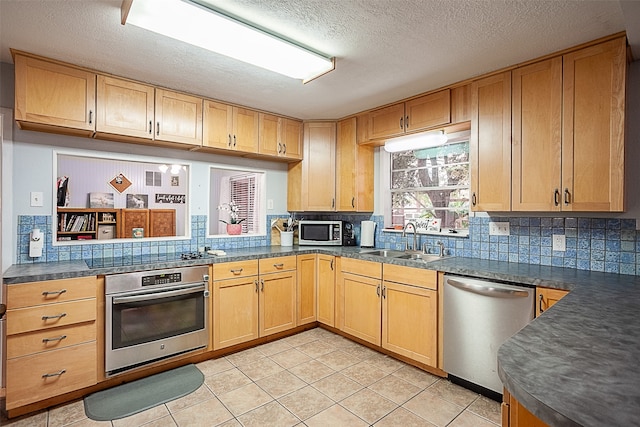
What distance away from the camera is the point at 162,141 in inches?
115

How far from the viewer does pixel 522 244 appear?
2701 mm

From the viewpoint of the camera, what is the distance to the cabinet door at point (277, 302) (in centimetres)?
329

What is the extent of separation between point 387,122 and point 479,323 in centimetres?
197

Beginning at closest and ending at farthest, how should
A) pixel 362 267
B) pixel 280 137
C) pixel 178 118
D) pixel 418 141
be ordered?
pixel 178 118 → pixel 418 141 → pixel 362 267 → pixel 280 137

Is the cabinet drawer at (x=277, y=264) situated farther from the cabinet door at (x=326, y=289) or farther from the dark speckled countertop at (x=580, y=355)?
the dark speckled countertop at (x=580, y=355)

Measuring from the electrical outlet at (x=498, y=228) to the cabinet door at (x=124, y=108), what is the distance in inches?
116

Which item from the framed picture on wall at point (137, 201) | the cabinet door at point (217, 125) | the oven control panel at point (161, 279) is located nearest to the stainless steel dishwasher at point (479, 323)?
the oven control panel at point (161, 279)

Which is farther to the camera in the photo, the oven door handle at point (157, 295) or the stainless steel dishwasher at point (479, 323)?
the oven door handle at point (157, 295)

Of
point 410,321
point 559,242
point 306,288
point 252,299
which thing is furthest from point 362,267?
point 559,242

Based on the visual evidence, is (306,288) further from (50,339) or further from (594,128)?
(594,128)

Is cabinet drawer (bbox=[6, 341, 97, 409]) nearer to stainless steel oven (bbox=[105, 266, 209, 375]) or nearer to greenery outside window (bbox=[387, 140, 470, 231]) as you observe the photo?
stainless steel oven (bbox=[105, 266, 209, 375])

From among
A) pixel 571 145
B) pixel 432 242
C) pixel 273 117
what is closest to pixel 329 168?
pixel 273 117

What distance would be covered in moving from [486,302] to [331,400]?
1251 millimetres

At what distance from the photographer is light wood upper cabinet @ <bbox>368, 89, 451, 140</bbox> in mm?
2883
